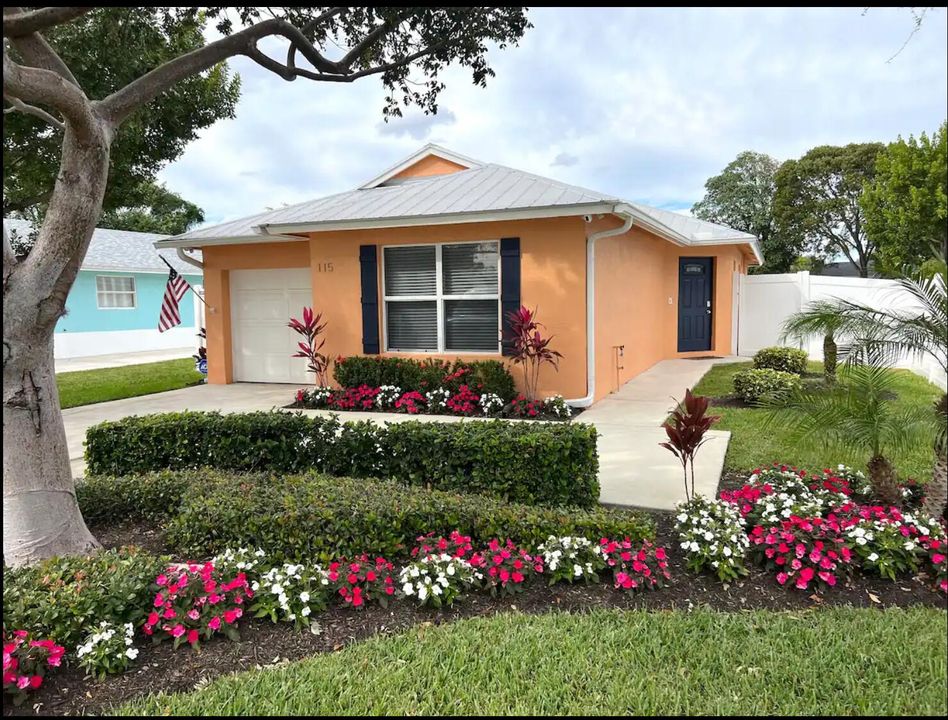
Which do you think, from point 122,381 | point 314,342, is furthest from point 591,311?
point 122,381

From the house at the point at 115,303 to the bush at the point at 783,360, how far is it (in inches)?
724

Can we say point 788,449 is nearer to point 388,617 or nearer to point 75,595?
point 388,617

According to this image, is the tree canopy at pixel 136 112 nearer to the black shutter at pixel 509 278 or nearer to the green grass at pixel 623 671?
the black shutter at pixel 509 278

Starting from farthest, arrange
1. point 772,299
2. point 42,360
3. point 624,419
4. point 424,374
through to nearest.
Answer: point 772,299
point 424,374
point 624,419
point 42,360

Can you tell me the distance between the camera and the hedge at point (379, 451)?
4574 millimetres

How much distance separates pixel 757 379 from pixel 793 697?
23.1 feet

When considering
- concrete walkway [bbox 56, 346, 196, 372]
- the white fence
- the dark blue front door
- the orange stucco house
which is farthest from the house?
the white fence

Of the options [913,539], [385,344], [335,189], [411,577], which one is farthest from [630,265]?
[411,577]

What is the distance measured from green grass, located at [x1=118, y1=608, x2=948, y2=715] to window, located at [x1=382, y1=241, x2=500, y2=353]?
6.33 m

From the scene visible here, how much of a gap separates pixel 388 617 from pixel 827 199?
101ft

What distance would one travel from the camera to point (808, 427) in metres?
4.11

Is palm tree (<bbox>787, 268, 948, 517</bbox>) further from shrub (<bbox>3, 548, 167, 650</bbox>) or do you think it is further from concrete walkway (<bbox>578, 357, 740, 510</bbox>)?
shrub (<bbox>3, 548, 167, 650</bbox>)

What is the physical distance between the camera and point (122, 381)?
13.6 meters

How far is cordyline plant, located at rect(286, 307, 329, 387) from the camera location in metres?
9.71
